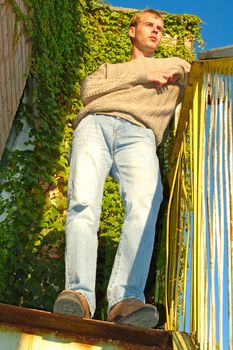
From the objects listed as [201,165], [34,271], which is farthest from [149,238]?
[34,271]

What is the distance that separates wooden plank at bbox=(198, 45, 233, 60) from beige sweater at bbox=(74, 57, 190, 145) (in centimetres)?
73

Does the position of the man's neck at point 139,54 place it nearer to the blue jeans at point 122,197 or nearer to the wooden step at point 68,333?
the blue jeans at point 122,197

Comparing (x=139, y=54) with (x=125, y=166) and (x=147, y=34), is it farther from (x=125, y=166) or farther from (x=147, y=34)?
(x=125, y=166)

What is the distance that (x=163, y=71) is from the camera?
3732 mm

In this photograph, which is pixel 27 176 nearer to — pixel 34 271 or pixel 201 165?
pixel 34 271

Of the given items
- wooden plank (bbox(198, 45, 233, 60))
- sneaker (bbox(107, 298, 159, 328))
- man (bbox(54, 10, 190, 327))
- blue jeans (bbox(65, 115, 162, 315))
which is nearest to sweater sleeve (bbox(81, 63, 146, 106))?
man (bbox(54, 10, 190, 327))

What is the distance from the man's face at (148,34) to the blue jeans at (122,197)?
28.4 inches

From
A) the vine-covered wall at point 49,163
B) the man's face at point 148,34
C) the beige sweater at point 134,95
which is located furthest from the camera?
the vine-covered wall at point 49,163

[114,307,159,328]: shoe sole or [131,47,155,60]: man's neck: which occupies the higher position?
[131,47,155,60]: man's neck

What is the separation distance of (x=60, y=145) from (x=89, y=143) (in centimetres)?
236

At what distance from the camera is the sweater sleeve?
146 inches

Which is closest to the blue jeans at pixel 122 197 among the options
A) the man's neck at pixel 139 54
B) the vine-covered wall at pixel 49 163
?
the man's neck at pixel 139 54

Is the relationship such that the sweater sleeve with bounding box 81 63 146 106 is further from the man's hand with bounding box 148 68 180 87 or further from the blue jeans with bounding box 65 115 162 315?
the blue jeans with bounding box 65 115 162 315

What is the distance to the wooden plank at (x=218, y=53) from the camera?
8.50 feet
